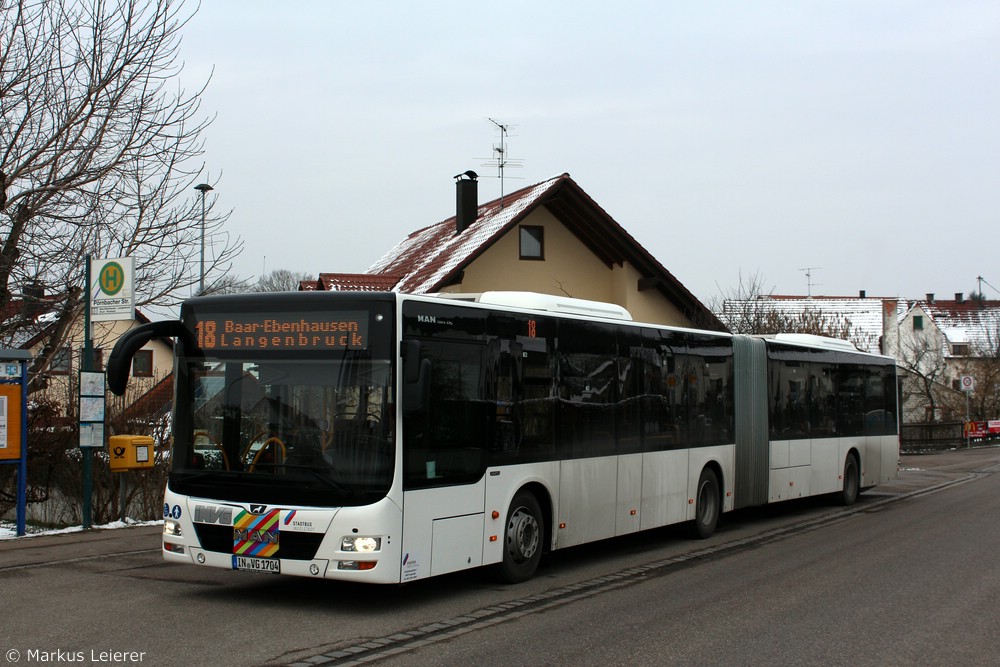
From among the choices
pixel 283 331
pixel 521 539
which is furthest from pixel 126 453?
pixel 521 539

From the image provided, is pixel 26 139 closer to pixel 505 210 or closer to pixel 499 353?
pixel 499 353

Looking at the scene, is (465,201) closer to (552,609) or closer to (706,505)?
Answer: (706,505)

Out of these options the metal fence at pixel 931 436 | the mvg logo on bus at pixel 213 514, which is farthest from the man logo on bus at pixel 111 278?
the metal fence at pixel 931 436

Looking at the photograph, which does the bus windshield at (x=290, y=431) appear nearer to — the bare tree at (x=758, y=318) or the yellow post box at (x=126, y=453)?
the yellow post box at (x=126, y=453)

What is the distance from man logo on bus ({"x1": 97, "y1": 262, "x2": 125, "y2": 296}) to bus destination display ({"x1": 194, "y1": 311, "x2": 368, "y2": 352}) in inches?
184

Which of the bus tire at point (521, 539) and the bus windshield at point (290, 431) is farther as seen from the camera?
the bus tire at point (521, 539)

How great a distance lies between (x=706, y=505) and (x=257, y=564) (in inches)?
294

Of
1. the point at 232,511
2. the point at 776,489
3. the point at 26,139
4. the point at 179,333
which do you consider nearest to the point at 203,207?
the point at 26,139

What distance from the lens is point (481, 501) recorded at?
9.66 meters

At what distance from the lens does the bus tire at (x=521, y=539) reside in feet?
33.3

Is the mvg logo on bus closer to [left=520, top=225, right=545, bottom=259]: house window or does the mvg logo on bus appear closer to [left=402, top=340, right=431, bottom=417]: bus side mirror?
[left=402, top=340, right=431, bottom=417]: bus side mirror

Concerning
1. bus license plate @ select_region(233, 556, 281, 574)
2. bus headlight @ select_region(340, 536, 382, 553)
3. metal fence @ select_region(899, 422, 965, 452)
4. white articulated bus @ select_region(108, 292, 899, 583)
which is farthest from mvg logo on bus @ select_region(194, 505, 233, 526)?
metal fence @ select_region(899, 422, 965, 452)

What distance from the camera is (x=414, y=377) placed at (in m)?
8.60

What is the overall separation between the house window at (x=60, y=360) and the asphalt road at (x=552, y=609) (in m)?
3.89
